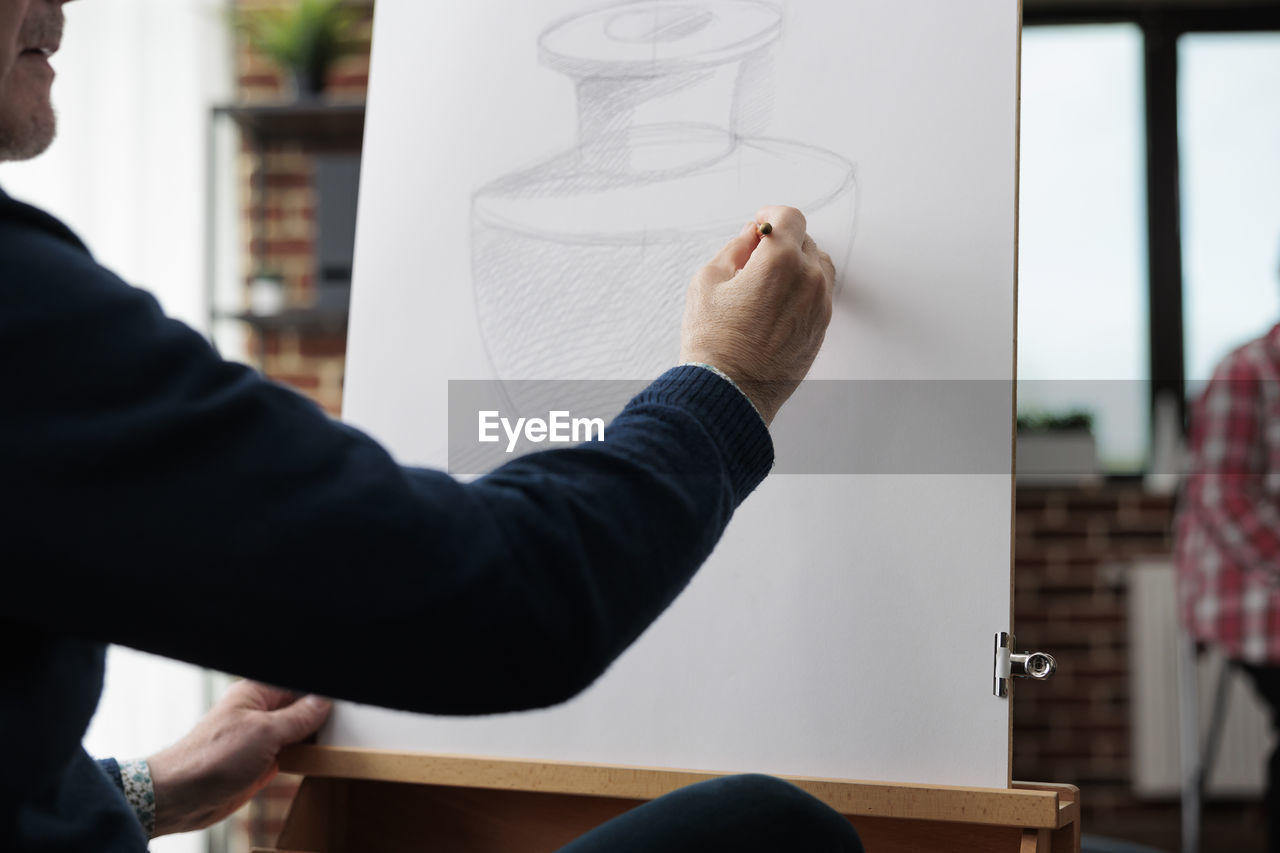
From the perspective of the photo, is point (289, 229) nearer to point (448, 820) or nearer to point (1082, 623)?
point (448, 820)

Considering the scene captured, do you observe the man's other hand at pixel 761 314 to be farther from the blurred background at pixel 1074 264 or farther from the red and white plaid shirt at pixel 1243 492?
the blurred background at pixel 1074 264

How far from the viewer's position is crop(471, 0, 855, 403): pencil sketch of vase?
1.07 metres

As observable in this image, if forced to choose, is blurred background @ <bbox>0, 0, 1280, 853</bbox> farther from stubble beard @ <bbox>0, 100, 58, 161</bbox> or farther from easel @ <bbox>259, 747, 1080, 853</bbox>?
stubble beard @ <bbox>0, 100, 58, 161</bbox>

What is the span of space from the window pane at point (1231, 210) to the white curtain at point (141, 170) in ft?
7.86

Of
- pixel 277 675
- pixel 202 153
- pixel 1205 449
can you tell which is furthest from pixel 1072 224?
pixel 277 675

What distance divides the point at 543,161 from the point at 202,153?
5.84ft

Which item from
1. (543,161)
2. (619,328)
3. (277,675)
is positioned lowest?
(277,675)

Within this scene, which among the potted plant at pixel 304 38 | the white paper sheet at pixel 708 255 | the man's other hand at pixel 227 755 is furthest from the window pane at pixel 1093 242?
the man's other hand at pixel 227 755

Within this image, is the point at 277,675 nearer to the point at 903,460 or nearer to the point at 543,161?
the point at 903,460

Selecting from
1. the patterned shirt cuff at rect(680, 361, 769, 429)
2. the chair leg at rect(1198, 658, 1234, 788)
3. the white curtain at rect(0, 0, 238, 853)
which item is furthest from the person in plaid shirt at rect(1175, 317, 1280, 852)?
the white curtain at rect(0, 0, 238, 853)

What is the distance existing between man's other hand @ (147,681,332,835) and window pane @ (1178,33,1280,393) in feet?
8.55

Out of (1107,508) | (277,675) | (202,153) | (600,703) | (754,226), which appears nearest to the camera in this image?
(277,675)

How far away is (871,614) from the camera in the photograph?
0.99m
